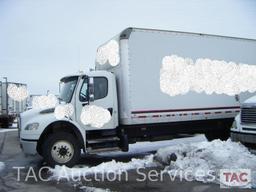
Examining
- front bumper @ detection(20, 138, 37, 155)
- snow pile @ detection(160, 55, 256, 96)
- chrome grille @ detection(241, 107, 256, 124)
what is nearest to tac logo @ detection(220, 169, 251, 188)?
chrome grille @ detection(241, 107, 256, 124)

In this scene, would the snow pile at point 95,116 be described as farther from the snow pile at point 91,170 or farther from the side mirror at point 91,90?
the snow pile at point 91,170

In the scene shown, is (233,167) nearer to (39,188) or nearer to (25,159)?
(39,188)

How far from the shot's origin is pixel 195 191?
735 cm

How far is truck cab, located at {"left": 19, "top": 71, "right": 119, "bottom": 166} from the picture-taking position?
10.1m

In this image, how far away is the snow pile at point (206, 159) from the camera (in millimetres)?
8523

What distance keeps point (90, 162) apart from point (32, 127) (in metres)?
2.26

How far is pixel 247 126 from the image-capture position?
10008 mm

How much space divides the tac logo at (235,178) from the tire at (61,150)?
13.2ft

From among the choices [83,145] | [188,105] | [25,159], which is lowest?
[25,159]

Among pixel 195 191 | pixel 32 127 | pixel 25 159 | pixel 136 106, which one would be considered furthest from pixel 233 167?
pixel 25 159

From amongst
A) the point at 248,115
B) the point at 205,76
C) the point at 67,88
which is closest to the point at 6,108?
the point at 67,88

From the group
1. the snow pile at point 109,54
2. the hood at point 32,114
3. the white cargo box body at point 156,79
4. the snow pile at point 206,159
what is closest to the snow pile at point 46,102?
the hood at point 32,114

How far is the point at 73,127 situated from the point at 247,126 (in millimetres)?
4694

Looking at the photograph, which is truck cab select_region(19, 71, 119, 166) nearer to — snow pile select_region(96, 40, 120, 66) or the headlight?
the headlight
